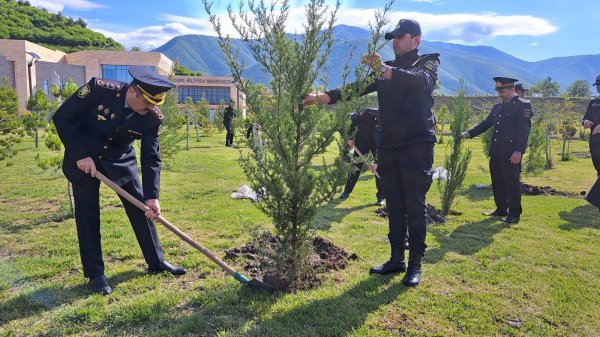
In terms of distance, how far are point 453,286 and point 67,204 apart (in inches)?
225

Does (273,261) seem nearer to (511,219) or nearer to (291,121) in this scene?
(291,121)

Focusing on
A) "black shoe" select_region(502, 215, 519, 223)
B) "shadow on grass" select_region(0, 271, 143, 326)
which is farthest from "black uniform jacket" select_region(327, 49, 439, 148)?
"black shoe" select_region(502, 215, 519, 223)

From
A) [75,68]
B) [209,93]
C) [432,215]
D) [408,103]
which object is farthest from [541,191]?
[209,93]

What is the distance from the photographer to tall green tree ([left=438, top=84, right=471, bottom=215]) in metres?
6.51

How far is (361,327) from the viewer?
10.1ft

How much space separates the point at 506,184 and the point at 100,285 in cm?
596

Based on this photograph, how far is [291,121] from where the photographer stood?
3.47 meters

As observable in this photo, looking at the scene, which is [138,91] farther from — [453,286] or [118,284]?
[453,286]

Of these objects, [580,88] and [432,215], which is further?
[580,88]

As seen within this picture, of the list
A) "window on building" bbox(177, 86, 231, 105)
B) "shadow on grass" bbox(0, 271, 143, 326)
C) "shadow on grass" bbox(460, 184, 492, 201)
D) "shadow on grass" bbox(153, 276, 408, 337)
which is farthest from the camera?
"window on building" bbox(177, 86, 231, 105)

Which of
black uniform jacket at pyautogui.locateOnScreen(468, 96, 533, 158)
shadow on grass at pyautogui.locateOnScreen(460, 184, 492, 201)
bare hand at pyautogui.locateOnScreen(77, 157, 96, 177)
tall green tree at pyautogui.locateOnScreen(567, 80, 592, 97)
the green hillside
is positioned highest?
the green hillside

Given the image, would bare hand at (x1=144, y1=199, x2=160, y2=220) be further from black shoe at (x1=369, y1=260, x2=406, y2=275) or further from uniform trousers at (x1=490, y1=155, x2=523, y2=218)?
uniform trousers at (x1=490, y1=155, x2=523, y2=218)

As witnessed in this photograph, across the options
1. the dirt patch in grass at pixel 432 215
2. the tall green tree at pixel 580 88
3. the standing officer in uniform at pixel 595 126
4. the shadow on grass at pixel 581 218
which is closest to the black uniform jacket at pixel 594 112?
the standing officer in uniform at pixel 595 126

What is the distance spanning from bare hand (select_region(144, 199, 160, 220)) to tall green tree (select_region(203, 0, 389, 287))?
2.89 ft
